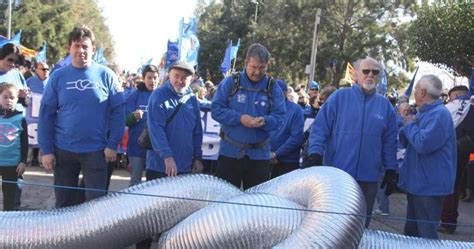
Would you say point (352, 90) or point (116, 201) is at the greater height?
point (352, 90)

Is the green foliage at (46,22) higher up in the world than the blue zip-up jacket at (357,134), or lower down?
higher up

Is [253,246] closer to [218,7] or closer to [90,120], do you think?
[90,120]

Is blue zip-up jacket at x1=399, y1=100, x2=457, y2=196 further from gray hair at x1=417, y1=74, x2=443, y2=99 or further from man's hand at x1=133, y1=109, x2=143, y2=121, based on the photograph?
man's hand at x1=133, y1=109, x2=143, y2=121

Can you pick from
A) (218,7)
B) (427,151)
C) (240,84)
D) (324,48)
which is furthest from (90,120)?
(218,7)

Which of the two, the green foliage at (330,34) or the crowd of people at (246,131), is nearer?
the crowd of people at (246,131)

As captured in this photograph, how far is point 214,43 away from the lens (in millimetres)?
A: 49000

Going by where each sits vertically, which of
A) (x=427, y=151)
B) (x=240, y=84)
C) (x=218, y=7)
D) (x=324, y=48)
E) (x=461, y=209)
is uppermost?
(x=218, y=7)

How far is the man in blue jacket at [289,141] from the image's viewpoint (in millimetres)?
5852

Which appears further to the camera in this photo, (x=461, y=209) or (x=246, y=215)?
(x=461, y=209)

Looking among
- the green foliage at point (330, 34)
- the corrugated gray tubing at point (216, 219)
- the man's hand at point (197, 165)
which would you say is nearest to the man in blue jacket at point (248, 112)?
the man's hand at point (197, 165)

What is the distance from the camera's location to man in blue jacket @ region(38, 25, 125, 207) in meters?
4.20

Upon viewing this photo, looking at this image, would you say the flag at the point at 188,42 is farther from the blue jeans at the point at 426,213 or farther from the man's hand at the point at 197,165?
the blue jeans at the point at 426,213

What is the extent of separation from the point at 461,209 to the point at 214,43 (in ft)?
137

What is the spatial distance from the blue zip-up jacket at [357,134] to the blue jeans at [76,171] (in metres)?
1.69
